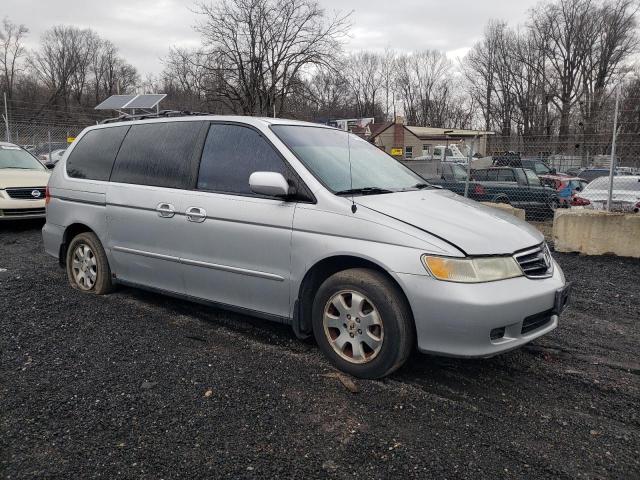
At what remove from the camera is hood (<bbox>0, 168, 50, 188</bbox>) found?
874cm

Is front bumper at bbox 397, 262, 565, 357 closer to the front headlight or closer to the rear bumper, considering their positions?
the front headlight

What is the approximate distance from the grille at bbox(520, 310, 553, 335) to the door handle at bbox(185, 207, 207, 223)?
240cm

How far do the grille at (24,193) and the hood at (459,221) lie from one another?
7.53m

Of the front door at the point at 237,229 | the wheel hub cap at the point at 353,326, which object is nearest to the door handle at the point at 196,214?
the front door at the point at 237,229

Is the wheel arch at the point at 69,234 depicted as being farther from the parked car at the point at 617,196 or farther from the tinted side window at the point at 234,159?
the parked car at the point at 617,196

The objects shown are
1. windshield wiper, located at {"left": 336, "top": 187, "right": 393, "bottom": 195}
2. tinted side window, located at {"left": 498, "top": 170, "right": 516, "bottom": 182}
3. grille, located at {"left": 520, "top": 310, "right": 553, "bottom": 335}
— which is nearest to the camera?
grille, located at {"left": 520, "top": 310, "right": 553, "bottom": 335}

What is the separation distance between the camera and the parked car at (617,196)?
33.2ft

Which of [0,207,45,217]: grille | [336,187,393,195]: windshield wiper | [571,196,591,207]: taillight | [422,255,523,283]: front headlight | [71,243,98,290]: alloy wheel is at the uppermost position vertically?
[336,187,393,195]: windshield wiper

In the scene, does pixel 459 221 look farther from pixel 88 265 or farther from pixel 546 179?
pixel 546 179

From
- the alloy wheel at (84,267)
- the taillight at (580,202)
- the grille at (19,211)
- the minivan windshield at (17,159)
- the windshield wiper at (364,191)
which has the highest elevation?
the minivan windshield at (17,159)

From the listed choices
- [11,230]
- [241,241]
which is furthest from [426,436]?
[11,230]

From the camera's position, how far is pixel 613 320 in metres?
4.75

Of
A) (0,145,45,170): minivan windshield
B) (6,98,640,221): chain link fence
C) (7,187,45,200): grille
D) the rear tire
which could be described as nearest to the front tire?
the rear tire

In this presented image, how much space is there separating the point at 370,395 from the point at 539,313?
46.5 inches
